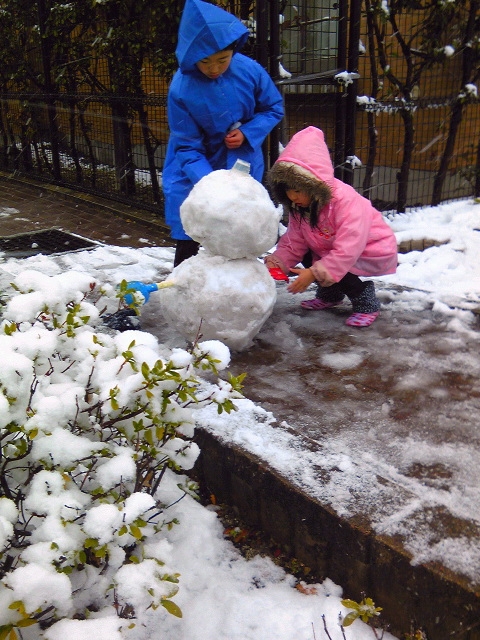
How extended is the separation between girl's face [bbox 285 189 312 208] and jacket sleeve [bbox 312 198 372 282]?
0.15 metres

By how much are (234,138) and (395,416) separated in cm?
197

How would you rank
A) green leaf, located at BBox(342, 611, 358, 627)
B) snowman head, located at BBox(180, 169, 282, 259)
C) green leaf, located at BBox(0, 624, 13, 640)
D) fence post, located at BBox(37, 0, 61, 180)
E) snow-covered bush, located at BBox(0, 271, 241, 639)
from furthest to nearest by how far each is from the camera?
fence post, located at BBox(37, 0, 61, 180) → snowman head, located at BBox(180, 169, 282, 259) → green leaf, located at BBox(342, 611, 358, 627) → snow-covered bush, located at BBox(0, 271, 241, 639) → green leaf, located at BBox(0, 624, 13, 640)

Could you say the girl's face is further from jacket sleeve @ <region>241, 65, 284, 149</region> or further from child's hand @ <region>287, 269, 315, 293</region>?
jacket sleeve @ <region>241, 65, 284, 149</region>

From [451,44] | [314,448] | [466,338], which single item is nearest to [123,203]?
[451,44]

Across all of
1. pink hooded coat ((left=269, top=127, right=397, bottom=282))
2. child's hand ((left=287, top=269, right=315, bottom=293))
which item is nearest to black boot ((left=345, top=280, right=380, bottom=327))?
pink hooded coat ((left=269, top=127, right=397, bottom=282))

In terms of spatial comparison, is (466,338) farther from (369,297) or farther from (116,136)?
(116,136)

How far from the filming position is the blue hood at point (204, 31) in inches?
127

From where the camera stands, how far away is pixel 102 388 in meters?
1.71

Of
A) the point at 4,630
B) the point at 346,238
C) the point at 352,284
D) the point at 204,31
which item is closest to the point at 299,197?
the point at 346,238

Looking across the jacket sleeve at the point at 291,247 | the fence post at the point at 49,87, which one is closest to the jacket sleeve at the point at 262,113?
the jacket sleeve at the point at 291,247

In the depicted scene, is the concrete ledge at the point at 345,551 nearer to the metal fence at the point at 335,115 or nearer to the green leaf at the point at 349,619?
the green leaf at the point at 349,619

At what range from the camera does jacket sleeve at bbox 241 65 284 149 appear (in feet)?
12.2

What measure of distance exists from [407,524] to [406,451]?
17.9 inches

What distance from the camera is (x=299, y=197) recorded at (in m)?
3.30
